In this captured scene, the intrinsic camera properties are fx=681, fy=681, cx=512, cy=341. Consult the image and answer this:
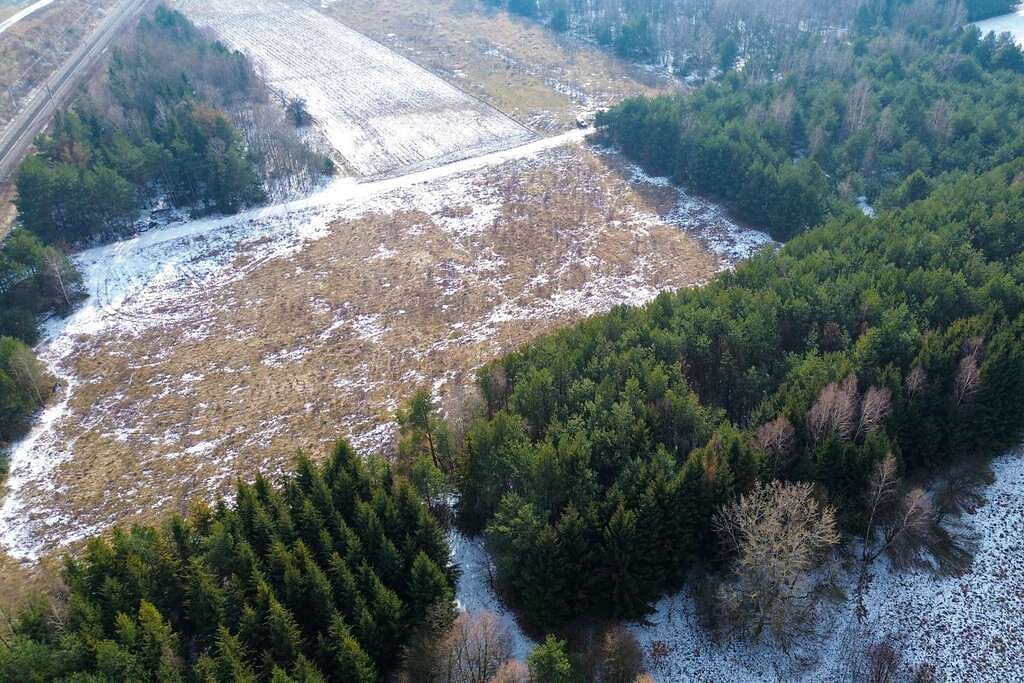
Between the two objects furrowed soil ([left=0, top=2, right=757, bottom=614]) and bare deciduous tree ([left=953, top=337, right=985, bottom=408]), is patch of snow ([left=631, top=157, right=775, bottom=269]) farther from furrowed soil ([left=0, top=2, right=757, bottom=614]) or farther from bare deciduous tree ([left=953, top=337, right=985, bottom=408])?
bare deciduous tree ([left=953, top=337, right=985, bottom=408])

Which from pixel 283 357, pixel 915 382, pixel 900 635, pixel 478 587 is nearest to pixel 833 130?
pixel 915 382

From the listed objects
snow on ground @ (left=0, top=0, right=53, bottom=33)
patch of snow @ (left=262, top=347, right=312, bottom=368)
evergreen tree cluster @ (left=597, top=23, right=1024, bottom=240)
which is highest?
snow on ground @ (left=0, top=0, right=53, bottom=33)

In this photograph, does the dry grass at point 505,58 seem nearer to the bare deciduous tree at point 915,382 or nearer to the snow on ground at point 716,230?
the snow on ground at point 716,230

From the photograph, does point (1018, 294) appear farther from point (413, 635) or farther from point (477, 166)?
point (477, 166)

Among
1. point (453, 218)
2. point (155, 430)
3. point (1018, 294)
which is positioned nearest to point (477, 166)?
point (453, 218)

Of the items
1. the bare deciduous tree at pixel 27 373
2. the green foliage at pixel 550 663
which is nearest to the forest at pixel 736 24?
the green foliage at pixel 550 663

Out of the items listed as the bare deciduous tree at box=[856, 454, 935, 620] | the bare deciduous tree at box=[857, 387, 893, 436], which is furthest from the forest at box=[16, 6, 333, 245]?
the bare deciduous tree at box=[856, 454, 935, 620]

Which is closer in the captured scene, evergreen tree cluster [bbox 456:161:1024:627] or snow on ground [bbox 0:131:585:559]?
evergreen tree cluster [bbox 456:161:1024:627]
